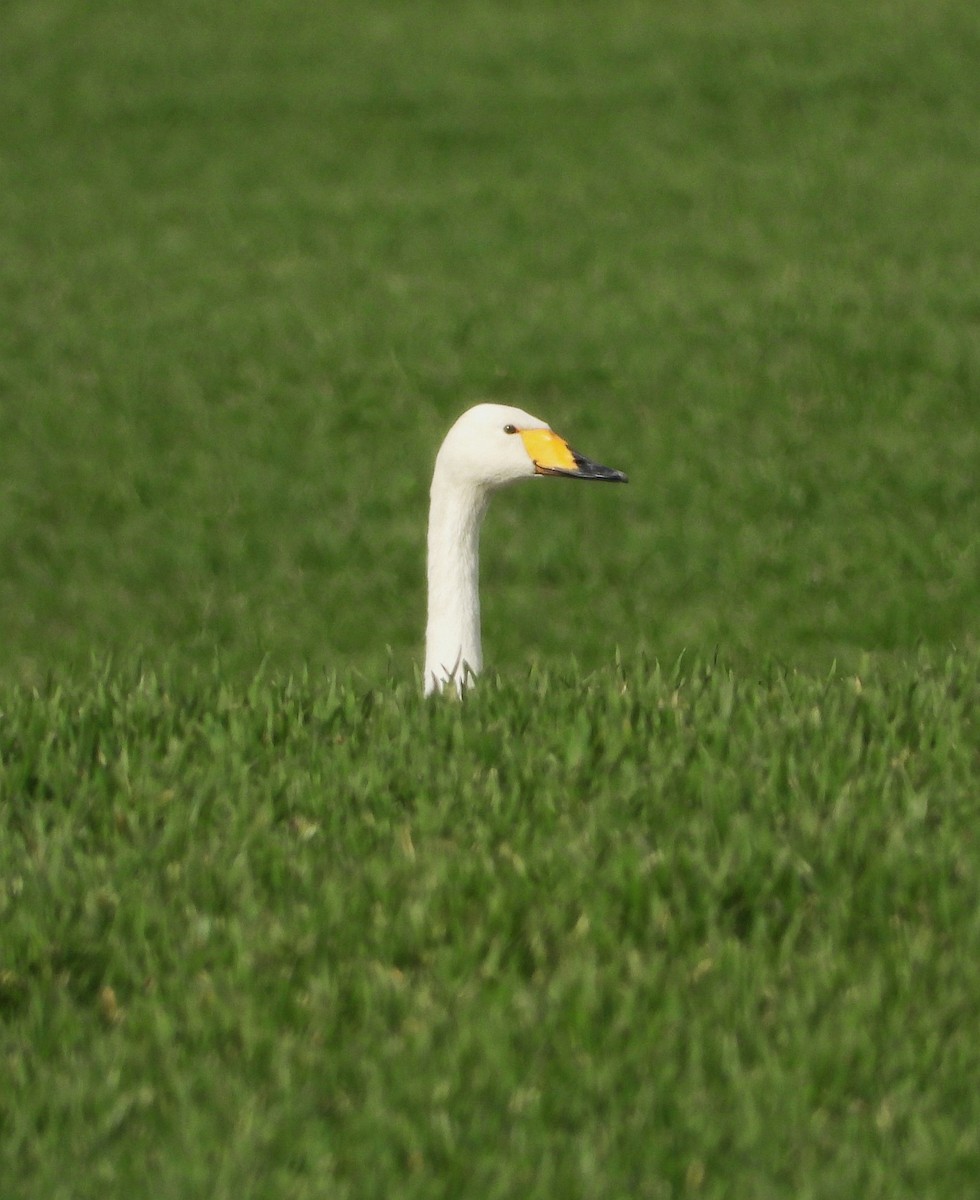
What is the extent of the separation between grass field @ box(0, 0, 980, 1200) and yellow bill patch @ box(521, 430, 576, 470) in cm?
71

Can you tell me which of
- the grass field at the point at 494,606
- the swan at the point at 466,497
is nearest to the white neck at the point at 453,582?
the swan at the point at 466,497

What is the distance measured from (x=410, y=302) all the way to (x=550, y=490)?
11.9 feet

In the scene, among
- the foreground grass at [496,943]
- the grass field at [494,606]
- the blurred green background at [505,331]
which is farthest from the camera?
the blurred green background at [505,331]

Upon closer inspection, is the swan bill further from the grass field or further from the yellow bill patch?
the grass field

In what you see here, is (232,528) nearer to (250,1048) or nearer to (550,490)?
(550,490)

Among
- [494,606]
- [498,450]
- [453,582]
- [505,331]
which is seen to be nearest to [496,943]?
[453,582]

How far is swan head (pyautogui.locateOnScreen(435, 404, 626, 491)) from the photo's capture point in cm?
582

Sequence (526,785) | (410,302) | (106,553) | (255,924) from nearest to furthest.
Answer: (255,924)
(526,785)
(106,553)
(410,302)

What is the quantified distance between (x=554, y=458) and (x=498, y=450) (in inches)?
8.2

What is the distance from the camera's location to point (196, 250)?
56.8ft

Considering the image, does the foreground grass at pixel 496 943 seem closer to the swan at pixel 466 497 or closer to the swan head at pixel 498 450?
the swan at pixel 466 497

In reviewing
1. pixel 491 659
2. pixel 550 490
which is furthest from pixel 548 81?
pixel 491 659

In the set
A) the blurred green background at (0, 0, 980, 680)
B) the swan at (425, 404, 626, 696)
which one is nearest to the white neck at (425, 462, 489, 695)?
the swan at (425, 404, 626, 696)

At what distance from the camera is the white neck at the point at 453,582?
5855mm
